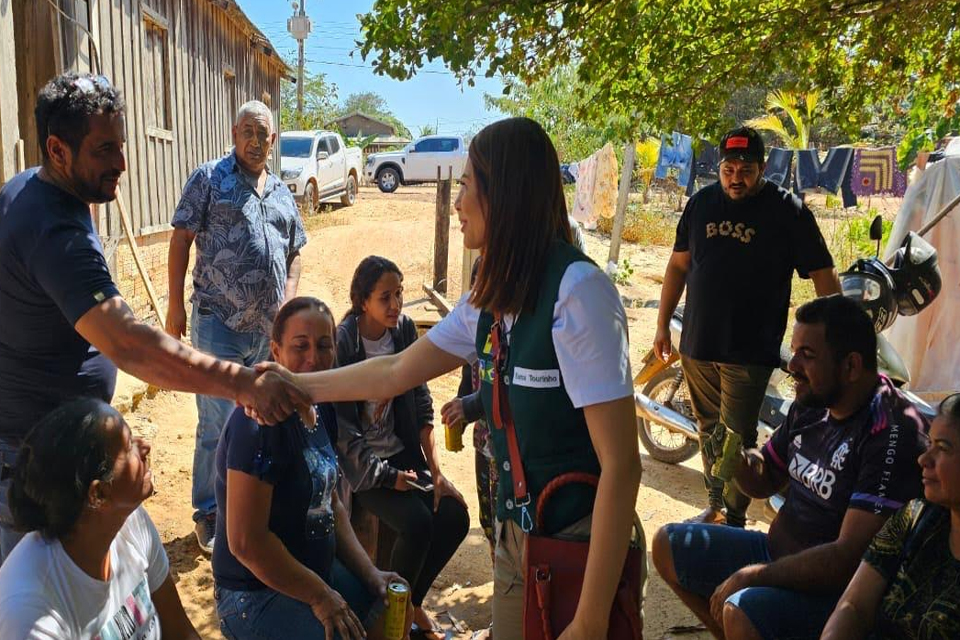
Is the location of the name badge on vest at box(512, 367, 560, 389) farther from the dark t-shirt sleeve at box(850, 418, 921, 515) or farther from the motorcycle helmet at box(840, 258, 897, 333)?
the motorcycle helmet at box(840, 258, 897, 333)

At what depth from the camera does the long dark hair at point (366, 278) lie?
3.69 metres

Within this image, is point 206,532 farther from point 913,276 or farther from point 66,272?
point 913,276

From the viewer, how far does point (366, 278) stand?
370 centimetres

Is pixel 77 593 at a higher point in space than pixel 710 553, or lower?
higher

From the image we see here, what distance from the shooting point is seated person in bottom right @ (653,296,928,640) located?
258 cm

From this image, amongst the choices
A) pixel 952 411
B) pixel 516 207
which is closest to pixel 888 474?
pixel 952 411

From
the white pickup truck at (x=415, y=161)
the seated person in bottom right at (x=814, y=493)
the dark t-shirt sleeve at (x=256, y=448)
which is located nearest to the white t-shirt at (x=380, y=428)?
the dark t-shirt sleeve at (x=256, y=448)

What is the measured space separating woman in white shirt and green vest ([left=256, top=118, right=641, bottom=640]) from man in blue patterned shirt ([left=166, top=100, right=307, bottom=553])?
8.17 ft

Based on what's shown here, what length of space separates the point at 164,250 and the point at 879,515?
7.87m

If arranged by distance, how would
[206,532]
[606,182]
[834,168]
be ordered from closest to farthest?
[206,532], [834,168], [606,182]

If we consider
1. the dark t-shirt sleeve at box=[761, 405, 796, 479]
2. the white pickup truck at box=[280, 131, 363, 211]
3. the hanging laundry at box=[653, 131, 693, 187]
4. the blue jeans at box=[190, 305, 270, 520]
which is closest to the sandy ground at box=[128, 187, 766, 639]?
the blue jeans at box=[190, 305, 270, 520]

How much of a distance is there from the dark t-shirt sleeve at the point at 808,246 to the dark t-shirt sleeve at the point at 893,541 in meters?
2.10

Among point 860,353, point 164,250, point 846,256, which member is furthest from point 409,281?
point 860,353

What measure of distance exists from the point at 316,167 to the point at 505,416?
17.4 meters
